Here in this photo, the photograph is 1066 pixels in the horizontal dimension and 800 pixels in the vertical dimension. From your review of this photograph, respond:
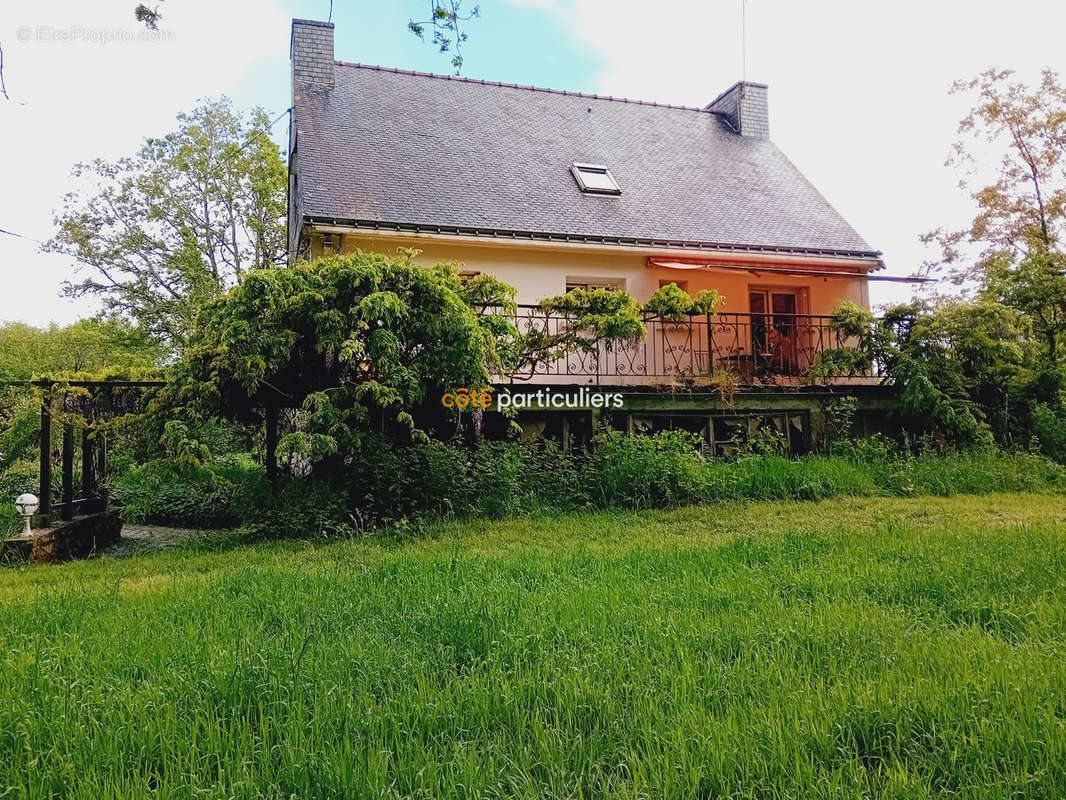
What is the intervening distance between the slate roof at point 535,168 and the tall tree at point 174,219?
11.7m

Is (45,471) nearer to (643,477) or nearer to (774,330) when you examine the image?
(643,477)

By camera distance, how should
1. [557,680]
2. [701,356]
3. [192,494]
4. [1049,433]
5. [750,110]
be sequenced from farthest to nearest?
[750,110] < [701,356] < [192,494] < [1049,433] < [557,680]

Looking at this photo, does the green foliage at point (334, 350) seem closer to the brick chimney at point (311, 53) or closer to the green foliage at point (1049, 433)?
the green foliage at point (1049, 433)

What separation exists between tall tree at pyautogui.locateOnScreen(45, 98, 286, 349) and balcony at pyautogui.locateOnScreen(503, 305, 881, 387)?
54.7ft

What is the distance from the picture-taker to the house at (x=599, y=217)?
9852mm

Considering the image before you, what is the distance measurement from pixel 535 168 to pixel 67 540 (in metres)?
9.63

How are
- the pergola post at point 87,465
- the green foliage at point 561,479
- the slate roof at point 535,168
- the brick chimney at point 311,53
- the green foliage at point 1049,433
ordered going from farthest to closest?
the brick chimney at point 311,53
the slate roof at point 535,168
the green foliage at point 1049,433
the pergola post at point 87,465
the green foliage at point 561,479

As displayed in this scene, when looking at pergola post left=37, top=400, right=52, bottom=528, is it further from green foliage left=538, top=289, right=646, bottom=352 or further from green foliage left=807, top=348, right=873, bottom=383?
green foliage left=807, top=348, right=873, bottom=383

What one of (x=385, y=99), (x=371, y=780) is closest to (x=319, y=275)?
(x=371, y=780)

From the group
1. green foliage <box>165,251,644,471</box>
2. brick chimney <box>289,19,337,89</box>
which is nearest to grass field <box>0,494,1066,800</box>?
green foliage <box>165,251,644,471</box>

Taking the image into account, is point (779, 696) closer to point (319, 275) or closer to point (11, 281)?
point (319, 275)

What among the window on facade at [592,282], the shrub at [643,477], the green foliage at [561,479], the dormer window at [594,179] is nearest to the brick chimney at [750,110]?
the dormer window at [594,179]

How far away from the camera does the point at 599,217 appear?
38.1 feet

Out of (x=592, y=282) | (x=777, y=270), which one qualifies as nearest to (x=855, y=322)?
(x=777, y=270)
